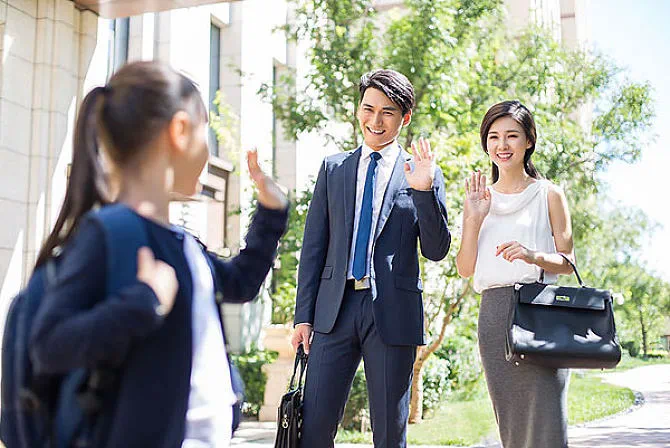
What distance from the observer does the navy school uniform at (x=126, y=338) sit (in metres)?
1.45

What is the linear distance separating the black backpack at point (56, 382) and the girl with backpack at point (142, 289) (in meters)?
0.01

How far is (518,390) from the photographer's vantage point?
11.0 feet

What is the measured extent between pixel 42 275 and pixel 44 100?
608 centimetres

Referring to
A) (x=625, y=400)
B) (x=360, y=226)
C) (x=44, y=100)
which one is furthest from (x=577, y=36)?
(x=360, y=226)

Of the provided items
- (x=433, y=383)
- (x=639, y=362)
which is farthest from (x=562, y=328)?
(x=639, y=362)

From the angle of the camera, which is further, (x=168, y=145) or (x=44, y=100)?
(x=44, y=100)

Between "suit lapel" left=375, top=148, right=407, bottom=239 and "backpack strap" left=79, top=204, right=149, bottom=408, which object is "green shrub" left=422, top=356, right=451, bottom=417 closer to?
"suit lapel" left=375, top=148, right=407, bottom=239

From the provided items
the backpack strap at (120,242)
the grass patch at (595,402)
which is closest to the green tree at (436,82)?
the grass patch at (595,402)

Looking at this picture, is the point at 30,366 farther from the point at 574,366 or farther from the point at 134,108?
the point at 574,366

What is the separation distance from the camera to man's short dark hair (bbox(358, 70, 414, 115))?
3.48 metres

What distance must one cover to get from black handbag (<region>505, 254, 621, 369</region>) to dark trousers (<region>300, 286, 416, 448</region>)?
0.45 metres

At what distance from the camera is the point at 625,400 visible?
1300 centimetres

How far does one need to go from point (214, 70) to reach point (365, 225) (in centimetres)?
964

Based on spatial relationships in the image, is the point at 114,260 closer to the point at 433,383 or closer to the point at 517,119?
the point at 517,119
